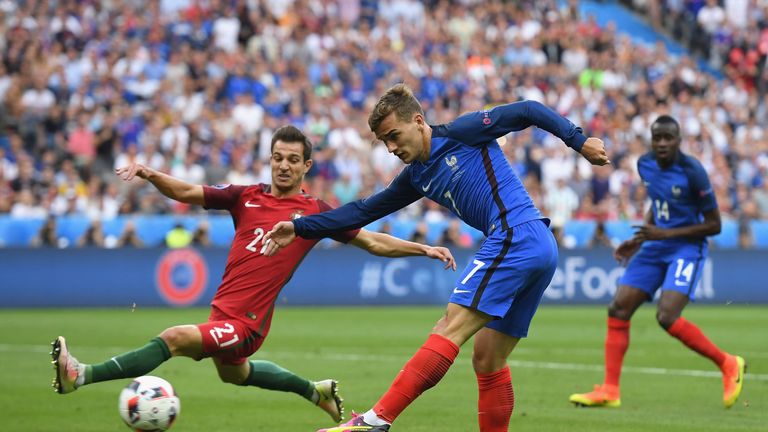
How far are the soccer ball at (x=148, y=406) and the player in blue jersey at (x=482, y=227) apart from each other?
4.11 ft

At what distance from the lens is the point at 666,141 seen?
1123 cm

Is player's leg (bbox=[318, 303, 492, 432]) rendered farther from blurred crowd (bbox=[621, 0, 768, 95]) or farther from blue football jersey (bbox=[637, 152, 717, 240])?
blurred crowd (bbox=[621, 0, 768, 95])

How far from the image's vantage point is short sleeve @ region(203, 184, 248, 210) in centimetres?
903

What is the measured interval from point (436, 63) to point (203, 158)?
6909 mm

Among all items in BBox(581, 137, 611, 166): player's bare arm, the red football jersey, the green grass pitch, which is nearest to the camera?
BBox(581, 137, 611, 166): player's bare arm

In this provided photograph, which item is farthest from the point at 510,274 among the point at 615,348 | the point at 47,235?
the point at 47,235

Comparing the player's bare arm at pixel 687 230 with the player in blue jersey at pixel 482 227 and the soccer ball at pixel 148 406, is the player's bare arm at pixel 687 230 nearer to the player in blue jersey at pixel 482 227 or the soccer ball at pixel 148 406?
the player in blue jersey at pixel 482 227

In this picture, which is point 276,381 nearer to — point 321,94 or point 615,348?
point 615,348

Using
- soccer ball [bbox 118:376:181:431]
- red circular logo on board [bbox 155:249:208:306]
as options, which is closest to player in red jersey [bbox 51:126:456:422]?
soccer ball [bbox 118:376:181:431]

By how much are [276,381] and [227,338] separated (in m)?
1.23

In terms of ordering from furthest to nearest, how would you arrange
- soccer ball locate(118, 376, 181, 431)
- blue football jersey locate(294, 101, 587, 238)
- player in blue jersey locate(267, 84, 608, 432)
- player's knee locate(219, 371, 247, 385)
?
player's knee locate(219, 371, 247, 385) → soccer ball locate(118, 376, 181, 431) → blue football jersey locate(294, 101, 587, 238) → player in blue jersey locate(267, 84, 608, 432)

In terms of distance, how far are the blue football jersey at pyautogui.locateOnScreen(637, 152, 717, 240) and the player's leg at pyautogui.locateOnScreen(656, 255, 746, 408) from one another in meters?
0.43

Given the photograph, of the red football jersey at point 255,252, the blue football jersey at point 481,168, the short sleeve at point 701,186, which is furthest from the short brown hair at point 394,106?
the short sleeve at point 701,186

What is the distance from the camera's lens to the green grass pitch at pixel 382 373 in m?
10.1
